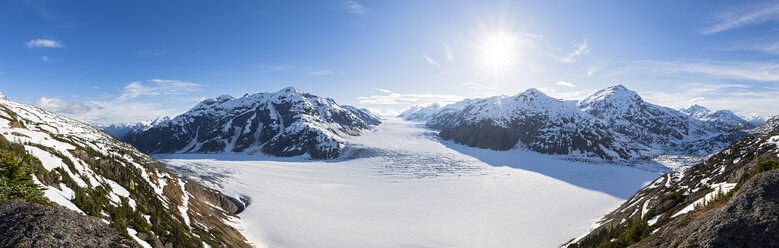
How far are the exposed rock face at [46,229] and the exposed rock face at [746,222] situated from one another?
23.4 metres

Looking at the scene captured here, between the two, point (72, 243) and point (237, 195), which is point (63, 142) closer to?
point (72, 243)

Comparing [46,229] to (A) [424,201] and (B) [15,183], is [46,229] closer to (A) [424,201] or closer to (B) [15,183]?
(B) [15,183]

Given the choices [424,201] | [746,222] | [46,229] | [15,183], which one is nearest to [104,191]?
[15,183]

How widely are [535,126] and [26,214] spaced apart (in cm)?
22152

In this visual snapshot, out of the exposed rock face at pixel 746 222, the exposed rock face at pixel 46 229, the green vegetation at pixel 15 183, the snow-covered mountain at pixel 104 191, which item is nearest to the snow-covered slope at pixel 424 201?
the snow-covered mountain at pixel 104 191

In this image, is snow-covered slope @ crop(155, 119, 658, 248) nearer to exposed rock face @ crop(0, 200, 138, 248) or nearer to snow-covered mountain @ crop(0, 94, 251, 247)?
snow-covered mountain @ crop(0, 94, 251, 247)

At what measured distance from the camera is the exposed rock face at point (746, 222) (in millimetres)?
8992

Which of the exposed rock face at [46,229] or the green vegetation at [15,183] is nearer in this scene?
the exposed rock face at [46,229]

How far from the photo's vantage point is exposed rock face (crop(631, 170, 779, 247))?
8992 millimetres

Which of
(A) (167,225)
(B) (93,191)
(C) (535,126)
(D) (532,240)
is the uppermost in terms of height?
(C) (535,126)

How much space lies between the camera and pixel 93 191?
19.9 m

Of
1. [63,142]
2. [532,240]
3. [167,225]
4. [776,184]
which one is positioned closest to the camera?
[776,184]

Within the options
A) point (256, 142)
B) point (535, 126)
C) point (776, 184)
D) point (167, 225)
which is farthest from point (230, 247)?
point (535, 126)

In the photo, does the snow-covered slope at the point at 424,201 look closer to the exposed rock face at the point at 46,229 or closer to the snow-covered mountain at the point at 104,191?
the snow-covered mountain at the point at 104,191
